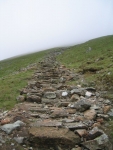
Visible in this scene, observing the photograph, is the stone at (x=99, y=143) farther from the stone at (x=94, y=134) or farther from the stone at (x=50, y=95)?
the stone at (x=50, y=95)

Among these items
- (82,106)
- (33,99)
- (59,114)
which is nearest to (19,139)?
(59,114)

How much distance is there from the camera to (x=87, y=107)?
13.2 m

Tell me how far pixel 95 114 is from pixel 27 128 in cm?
384

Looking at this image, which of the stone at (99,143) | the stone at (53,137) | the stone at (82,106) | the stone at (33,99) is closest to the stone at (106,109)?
the stone at (82,106)

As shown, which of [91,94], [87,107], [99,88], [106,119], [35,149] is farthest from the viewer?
[99,88]

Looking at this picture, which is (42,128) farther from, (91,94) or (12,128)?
(91,94)

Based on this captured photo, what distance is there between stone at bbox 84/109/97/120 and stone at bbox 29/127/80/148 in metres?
1.97

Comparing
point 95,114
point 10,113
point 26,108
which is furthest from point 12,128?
point 95,114

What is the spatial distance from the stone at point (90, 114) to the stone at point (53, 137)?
1.97 metres

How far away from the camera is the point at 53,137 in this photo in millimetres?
9641

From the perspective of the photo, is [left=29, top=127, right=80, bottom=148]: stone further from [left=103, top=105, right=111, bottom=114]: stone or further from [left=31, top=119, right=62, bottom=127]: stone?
[left=103, top=105, right=111, bottom=114]: stone

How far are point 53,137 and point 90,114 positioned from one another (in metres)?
3.21

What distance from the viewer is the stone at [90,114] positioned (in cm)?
1180

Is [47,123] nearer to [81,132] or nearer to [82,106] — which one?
[81,132]
